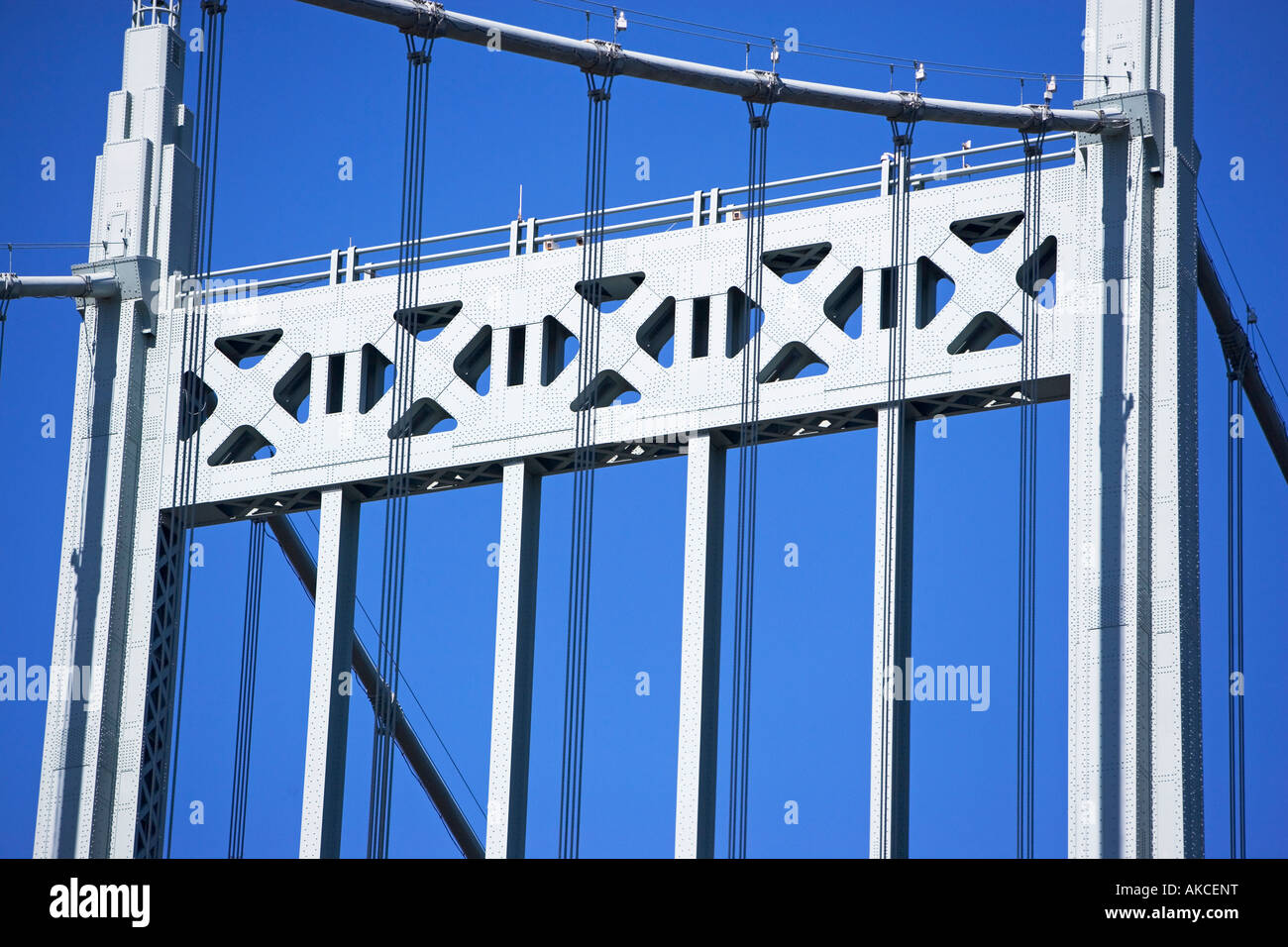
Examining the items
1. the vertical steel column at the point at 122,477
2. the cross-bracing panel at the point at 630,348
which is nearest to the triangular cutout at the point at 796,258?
the cross-bracing panel at the point at 630,348

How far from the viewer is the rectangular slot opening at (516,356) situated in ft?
122

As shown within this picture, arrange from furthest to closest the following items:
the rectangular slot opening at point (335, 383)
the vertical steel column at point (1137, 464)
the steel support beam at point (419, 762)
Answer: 1. the steel support beam at point (419, 762)
2. the rectangular slot opening at point (335, 383)
3. the vertical steel column at point (1137, 464)

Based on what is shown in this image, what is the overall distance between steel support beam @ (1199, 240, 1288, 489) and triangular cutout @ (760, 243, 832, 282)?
216 inches

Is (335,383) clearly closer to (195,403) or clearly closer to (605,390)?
(195,403)

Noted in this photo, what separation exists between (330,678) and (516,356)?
5.81 m

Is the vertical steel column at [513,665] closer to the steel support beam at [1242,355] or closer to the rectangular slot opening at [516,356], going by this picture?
the rectangular slot opening at [516,356]

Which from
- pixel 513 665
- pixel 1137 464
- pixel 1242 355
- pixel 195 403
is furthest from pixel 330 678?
pixel 1242 355

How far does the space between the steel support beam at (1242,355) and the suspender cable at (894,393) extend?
4.26 m

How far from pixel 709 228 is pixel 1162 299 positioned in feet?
23.0

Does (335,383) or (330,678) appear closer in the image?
(330,678)

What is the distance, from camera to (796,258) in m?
35.7

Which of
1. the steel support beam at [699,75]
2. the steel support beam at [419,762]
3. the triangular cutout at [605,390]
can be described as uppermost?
the steel support beam at [699,75]

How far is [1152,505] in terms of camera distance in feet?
105
